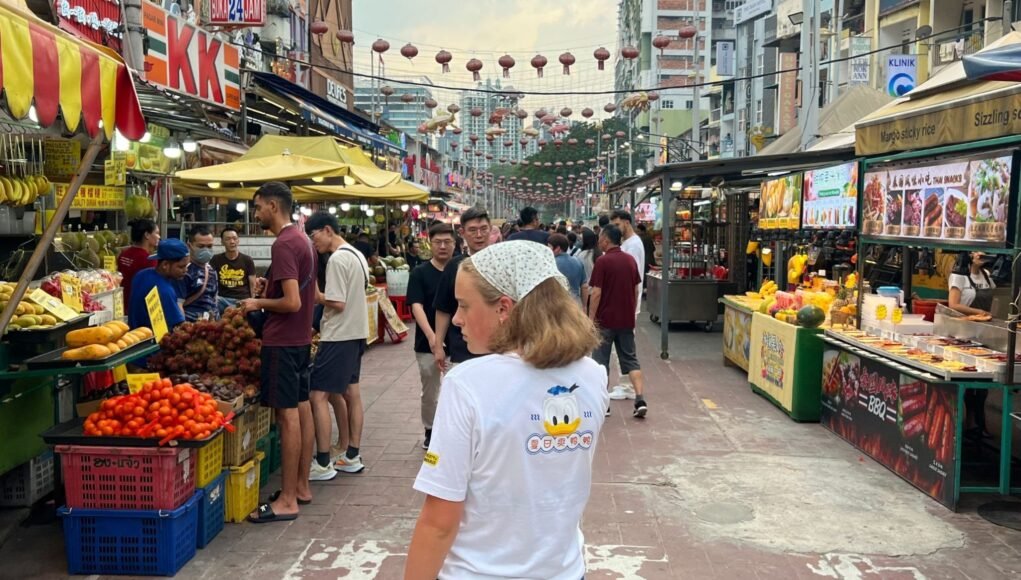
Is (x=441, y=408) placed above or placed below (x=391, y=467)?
above

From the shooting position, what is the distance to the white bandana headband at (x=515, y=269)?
205 centimetres

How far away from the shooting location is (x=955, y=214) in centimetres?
612

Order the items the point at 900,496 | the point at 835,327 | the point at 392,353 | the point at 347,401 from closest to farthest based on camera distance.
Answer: the point at 900,496, the point at 347,401, the point at 835,327, the point at 392,353

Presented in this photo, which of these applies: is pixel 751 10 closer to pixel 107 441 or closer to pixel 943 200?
pixel 943 200

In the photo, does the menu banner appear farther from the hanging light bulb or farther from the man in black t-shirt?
the hanging light bulb

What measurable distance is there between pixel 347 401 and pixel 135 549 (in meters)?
2.12

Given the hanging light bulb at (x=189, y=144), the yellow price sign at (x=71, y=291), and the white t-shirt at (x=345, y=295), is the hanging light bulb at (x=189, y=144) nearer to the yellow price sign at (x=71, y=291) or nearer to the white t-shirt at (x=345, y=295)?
the yellow price sign at (x=71, y=291)

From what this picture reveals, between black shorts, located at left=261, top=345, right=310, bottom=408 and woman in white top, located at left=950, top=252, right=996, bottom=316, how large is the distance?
582 cm

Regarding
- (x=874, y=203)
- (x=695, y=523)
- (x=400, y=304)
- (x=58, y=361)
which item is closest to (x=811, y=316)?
(x=874, y=203)

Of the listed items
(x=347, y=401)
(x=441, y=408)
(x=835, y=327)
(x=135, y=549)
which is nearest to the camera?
(x=441, y=408)

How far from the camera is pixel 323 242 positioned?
248 inches

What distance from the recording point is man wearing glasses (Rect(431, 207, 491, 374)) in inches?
241

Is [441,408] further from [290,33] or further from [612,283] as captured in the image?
[290,33]

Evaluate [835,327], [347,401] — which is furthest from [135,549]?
[835,327]
